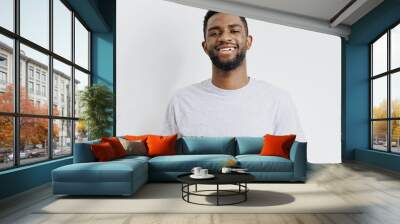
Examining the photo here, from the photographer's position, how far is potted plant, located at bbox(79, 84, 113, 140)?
298 inches

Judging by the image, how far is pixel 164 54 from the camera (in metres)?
8.18

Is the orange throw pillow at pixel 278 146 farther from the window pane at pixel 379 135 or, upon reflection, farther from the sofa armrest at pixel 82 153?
the window pane at pixel 379 135

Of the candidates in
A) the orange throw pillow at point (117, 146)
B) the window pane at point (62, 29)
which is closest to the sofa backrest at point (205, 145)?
the orange throw pillow at point (117, 146)

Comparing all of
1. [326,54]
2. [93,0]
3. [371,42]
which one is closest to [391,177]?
[326,54]

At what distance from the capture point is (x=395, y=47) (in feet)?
26.3

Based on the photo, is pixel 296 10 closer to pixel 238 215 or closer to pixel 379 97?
pixel 379 97

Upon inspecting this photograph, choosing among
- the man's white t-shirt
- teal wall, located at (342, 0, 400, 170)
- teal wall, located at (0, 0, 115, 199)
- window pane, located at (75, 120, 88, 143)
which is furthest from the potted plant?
teal wall, located at (342, 0, 400, 170)

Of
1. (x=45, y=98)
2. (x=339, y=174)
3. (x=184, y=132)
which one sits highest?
(x=45, y=98)

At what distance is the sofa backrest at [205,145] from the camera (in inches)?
274

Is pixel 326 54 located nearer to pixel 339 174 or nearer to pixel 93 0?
pixel 339 174

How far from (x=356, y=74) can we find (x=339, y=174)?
3.19m

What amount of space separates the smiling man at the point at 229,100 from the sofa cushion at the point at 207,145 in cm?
76

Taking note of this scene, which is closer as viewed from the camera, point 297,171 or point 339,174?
point 297,171

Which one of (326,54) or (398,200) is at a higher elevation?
(326,54)
